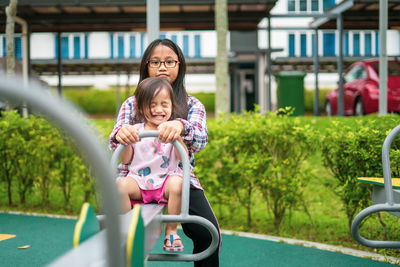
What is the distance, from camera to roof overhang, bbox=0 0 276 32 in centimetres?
1119

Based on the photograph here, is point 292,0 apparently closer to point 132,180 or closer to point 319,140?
point 319,140

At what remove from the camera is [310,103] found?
24.4 meters

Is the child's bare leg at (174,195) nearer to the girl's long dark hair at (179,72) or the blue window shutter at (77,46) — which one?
the girl's long dark hair at (179,72)

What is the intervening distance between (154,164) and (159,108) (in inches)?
10.8

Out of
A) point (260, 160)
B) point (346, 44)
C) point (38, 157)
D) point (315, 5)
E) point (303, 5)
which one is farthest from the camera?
point (346, 44)

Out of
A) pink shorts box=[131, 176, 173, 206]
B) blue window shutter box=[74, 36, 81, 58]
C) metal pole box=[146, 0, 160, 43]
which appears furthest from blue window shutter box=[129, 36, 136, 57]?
pink shorts box=[131, 176, 173, 206]

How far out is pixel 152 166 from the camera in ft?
6.91

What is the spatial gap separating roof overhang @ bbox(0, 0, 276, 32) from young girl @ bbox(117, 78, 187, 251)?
9380mm

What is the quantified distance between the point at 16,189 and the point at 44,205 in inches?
22.3

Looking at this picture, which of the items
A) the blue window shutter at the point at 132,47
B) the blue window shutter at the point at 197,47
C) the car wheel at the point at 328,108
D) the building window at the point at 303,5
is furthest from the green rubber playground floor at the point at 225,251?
the building window at the point at 303,5

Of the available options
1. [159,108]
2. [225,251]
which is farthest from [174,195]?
[225,251]

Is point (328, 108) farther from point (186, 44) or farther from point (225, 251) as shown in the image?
point (186, 44)

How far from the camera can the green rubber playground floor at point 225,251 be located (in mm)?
3283

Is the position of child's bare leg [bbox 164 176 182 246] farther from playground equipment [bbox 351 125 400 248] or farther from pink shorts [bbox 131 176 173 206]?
playground equipment [bbox 351 125 400 248]
